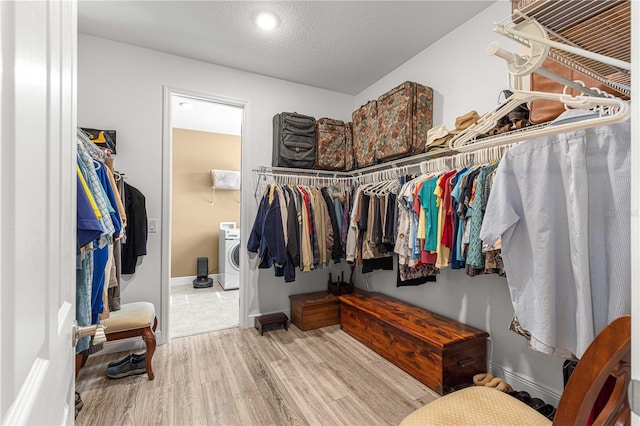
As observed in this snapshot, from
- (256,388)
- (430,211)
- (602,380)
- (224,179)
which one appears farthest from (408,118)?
(224,179)

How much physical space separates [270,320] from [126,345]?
1284mm

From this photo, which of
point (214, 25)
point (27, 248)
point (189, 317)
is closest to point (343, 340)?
point (189, 317)

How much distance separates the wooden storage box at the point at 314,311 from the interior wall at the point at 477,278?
32.2 inches

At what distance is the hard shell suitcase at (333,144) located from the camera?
3209 mm

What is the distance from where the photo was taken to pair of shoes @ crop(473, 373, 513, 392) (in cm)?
184

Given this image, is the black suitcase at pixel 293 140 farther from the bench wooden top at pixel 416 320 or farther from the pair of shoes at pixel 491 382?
the pair of shoes at pixel 491 382

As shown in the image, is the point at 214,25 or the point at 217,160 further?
the point at 217,160

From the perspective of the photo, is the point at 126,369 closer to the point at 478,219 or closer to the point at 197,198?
Result: the point at 478,219

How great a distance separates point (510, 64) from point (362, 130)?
2332 millimetres

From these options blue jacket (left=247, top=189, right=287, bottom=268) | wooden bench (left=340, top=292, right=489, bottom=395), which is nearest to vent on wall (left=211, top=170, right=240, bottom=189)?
blue jacket (left=247, top=189, right=287, bottom=268)

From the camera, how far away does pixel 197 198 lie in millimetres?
4945

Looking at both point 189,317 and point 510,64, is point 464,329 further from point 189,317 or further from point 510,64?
point 189,317

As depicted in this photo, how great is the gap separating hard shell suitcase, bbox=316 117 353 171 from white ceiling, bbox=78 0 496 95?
567 mm

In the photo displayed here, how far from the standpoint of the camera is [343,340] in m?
2.72
